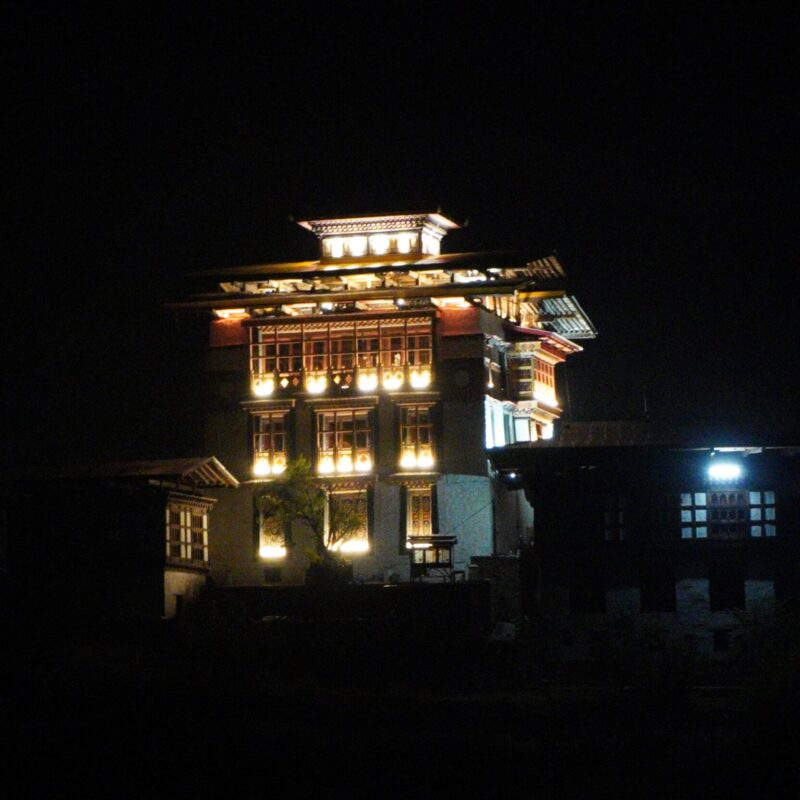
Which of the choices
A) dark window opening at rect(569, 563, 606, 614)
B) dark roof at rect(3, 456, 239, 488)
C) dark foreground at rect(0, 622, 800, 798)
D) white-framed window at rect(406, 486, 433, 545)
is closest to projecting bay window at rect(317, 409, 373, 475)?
white-framed window at rect(406, 486, 433, 545)

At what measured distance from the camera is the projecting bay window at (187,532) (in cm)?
6322

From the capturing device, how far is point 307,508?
64.6 metres

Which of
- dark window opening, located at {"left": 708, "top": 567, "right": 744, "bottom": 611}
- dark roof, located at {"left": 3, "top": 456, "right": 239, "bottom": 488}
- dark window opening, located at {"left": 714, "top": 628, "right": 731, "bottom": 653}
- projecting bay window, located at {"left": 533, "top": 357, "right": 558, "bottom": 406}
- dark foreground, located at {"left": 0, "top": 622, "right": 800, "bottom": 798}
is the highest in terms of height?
projecting bay window, located at {"left": 533, "top": 357, "right": 558, "bottom": 406}

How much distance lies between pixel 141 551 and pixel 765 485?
1931 centimetres

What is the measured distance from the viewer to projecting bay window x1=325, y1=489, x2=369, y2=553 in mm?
65125

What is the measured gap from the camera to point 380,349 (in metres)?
67.1

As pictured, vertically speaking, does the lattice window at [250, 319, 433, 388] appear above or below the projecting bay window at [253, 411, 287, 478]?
above

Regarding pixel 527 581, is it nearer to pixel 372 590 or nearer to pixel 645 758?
pixel 372 590

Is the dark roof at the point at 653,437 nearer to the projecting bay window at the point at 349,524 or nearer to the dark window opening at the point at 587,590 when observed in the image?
the dark window opening at the point at 587,590

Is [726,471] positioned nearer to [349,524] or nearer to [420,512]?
[420,512]

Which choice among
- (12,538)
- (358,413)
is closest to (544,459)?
(358,413)

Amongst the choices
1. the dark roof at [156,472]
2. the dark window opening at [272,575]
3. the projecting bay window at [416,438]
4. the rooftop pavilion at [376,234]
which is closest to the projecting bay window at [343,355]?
the projecting bay window at [416,438]

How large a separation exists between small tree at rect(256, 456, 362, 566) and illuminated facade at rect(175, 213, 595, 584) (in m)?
0.60

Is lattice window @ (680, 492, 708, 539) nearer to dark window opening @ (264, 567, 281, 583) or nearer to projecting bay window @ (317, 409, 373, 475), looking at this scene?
projecting bay window @ (317, 409, 373, 475)
